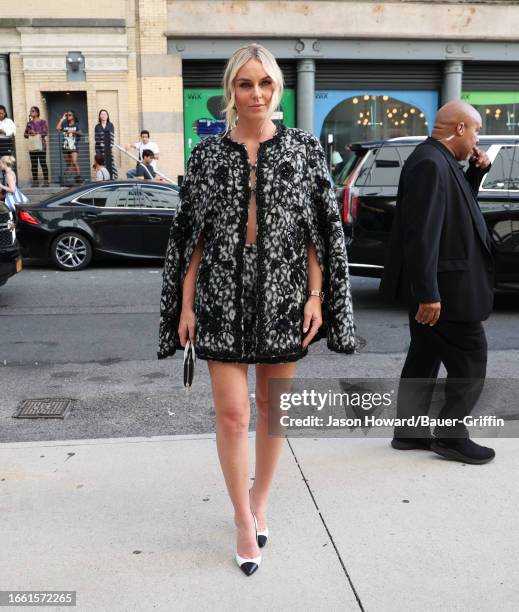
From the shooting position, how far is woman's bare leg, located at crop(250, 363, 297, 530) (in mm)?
2917

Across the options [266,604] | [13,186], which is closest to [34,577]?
[266,604]

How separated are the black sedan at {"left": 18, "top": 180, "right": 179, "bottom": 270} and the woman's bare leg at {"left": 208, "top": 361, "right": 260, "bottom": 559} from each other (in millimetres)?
9191

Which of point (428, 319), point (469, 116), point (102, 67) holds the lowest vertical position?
point (428, 319)

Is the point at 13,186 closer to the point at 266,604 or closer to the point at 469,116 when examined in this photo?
the point at 469,116

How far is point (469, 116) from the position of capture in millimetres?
3680

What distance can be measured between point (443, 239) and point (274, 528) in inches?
62.3

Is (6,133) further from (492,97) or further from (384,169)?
(492,97)

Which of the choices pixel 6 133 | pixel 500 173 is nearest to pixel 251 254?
pixel 500 173

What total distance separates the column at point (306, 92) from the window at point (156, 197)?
8.42 meters

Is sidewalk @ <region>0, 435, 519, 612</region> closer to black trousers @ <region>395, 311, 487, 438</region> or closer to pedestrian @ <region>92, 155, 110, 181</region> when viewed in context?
black trousers @ <region>395, 311, 487, 438</region>

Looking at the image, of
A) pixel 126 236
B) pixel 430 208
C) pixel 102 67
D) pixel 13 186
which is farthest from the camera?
pixel 102 67

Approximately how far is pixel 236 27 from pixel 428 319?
1722 centimetres

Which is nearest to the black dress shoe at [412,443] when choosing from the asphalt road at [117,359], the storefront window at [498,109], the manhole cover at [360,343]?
the asphalt road at [117,359]

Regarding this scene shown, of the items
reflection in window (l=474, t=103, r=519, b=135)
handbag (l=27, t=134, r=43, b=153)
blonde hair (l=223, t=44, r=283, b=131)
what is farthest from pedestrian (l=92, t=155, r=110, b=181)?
blonde hair (l=223, t=44, r=283, b=131)
